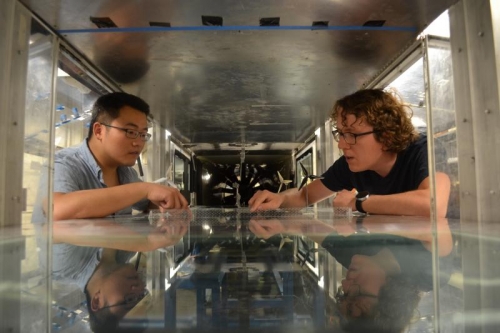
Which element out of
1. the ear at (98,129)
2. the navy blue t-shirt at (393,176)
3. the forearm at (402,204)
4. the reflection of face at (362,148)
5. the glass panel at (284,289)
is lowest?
the glass panel at (284,289)

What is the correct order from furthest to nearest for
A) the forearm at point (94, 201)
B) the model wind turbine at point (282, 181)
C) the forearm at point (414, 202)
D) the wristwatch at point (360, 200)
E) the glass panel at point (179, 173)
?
the model wind turbine at point (282, 181), the glass panel at point (179, 173), the wristwatch at point (360, 200), the forearm at point (94, 201), the forearm at point (414, 202)

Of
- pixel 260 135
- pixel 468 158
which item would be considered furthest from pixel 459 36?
pixel 260 135

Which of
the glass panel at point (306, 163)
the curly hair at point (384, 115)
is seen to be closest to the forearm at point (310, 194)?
the curly hair at point (384, 115)

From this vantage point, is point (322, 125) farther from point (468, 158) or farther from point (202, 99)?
point (468, 158)

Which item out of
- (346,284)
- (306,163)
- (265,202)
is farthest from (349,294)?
(306,163)

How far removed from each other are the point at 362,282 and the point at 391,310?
5.1 inches

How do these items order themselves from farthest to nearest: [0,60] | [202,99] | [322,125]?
1. [322,125]
2. [202,99]
3. [0,60]

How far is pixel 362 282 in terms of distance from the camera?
58cm

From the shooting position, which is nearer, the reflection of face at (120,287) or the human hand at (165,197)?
the reflection of face at (120,287)

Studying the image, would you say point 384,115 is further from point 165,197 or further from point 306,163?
point 306,163

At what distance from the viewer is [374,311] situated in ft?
1.46

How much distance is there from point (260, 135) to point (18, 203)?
3.67 meters

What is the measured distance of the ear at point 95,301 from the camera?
46 cm

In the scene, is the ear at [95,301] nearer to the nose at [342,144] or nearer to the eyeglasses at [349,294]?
the eyeglasses at [349,294]
